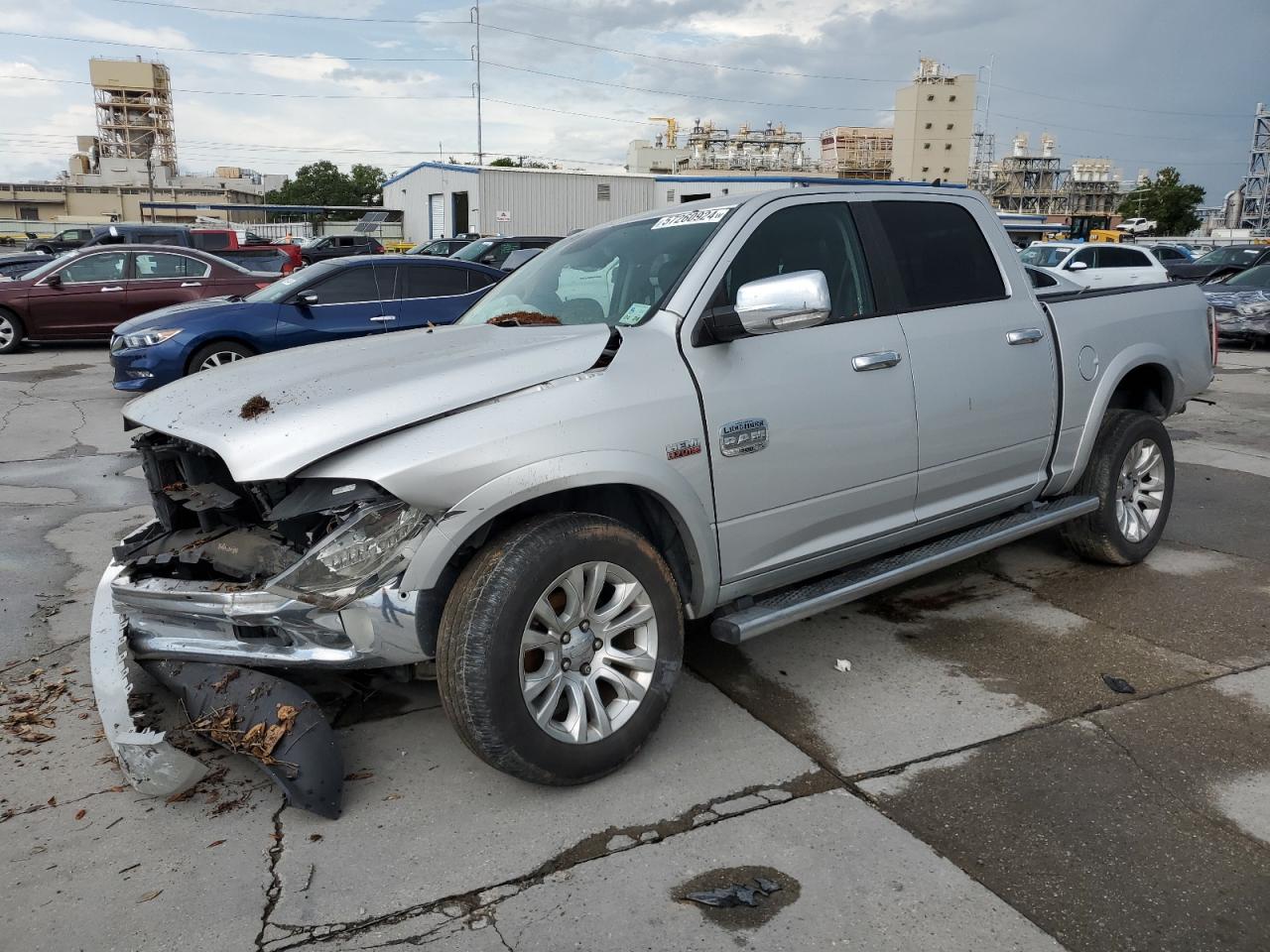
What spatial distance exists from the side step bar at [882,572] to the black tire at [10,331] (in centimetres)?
1453

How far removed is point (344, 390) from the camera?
302cm

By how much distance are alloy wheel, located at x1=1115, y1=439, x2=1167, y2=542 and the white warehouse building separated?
35.0 m

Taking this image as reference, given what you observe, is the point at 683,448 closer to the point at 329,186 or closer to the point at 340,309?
the point at 340,309

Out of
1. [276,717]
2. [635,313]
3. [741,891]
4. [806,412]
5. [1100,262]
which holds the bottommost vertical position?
[741,891]

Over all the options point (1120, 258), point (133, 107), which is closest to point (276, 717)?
point (1120, 258)

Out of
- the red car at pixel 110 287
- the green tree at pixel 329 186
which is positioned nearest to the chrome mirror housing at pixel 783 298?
the red car at pixel 110 287

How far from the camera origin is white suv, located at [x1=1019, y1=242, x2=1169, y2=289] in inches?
690

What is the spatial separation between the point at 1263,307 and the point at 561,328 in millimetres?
17160

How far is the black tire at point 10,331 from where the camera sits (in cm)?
1427

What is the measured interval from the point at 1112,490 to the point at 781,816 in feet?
9.75

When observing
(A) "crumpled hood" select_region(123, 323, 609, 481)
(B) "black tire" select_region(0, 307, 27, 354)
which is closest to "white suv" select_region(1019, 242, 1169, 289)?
(A) "crumpled hood" select_region(123, 323, 609, 481)

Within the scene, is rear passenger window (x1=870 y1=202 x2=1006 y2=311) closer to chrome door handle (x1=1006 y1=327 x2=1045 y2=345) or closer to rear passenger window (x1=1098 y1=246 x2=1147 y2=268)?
chrome door handle (x1=1006 y1=327 x2=1045 y2=345)

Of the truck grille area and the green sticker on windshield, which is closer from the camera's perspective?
the truck grille area

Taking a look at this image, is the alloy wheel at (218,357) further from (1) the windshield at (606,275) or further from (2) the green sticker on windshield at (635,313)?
(2) the green sticker on windshield at (635,313)
